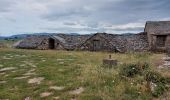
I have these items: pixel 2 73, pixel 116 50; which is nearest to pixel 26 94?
pixel 2 73

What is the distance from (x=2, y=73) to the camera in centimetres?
1805

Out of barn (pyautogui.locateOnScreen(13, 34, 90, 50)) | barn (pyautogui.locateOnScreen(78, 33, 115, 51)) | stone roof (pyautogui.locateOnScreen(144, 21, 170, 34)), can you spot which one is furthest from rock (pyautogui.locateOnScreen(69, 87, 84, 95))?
barn (pyautogui.locateOnScreen(13, 34, 90, 50))

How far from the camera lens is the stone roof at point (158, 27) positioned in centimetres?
4408

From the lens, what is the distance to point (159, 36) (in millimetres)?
44469

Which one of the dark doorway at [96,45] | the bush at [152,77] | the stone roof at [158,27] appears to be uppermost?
the stone roof at [158,27]

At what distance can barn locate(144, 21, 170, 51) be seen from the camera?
4356 centimetres

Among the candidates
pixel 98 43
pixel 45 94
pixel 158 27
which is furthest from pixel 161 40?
pixel 45 94

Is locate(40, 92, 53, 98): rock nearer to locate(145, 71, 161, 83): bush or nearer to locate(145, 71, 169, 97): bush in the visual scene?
locate(145, 71, 169, 97): bush

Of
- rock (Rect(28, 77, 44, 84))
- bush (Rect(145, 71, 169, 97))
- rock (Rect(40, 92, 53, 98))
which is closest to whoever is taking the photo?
bush (Rect(145, 71, 169, 97))

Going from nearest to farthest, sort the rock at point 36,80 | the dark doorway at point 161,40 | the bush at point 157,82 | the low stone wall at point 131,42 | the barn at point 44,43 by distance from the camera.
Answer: the bush at point 157,82
the rock at point 36,80
the low stone wall at point 131,42
the dark doorway at point 161,40
the barn at point 44,43

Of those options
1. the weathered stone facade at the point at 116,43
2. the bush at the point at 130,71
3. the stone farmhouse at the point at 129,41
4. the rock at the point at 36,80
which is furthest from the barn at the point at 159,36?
the rock at the point at 36,80

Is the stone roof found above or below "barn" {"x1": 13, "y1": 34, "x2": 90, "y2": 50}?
above

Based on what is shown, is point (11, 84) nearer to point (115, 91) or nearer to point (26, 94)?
point (26, 94)

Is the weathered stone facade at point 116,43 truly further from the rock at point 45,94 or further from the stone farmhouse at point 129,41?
the rock at point 45,94
